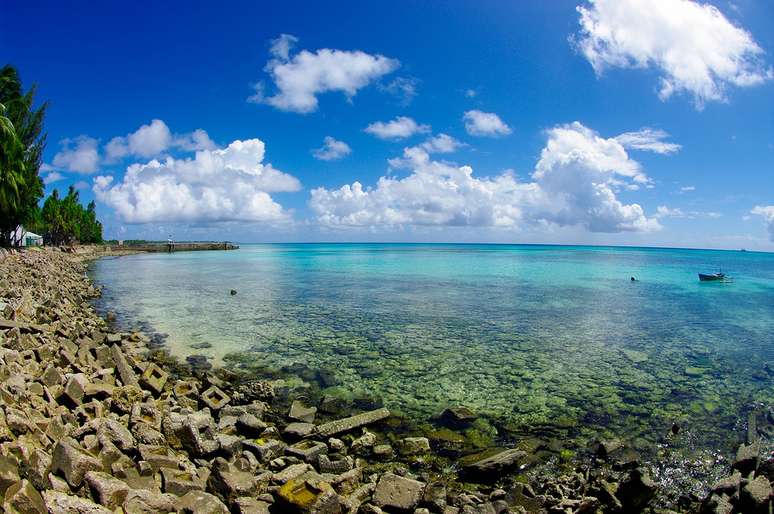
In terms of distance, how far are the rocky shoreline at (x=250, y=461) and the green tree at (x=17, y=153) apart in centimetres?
3391

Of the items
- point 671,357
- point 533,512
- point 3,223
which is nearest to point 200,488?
point 533,512

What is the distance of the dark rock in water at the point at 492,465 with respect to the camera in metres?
8.70

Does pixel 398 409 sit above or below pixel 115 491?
below

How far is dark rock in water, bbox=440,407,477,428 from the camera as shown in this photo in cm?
1131

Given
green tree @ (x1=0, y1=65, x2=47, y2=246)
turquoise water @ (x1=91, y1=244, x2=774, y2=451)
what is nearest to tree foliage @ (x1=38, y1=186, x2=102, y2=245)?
green tree @ (x1=0, y1=65, x2=47, y2=246)

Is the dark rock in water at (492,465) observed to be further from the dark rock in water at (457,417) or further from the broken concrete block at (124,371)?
the broken concrete block at (124,371)

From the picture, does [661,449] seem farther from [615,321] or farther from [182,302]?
[182,302]

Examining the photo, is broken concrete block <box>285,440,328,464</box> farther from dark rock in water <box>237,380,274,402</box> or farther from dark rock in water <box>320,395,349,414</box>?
dark rock in water <box>237,380,274,402</box>

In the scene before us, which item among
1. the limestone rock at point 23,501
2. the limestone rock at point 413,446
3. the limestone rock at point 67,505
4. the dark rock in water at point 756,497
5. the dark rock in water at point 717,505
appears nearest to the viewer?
the limestone rock at point 23,501

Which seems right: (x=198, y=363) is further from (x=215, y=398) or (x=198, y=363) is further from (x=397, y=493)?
(x=397, y=493)

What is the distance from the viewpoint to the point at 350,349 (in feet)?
62.3

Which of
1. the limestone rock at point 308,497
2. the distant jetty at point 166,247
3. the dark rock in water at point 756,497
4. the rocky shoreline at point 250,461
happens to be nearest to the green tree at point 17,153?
the rocky shoreline at point 250,461

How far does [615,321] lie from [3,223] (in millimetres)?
67034

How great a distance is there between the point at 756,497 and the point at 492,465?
4125mm
